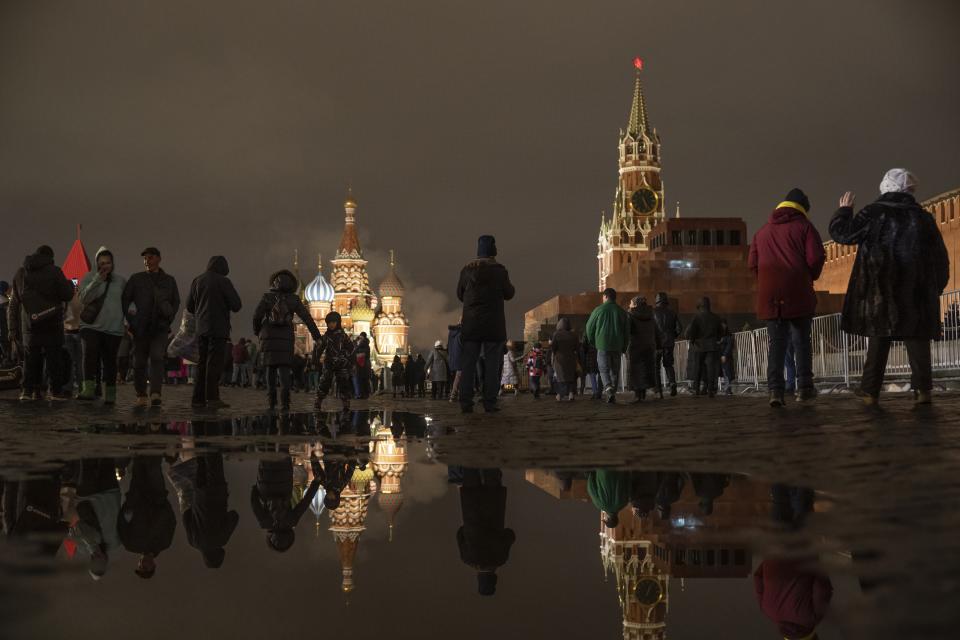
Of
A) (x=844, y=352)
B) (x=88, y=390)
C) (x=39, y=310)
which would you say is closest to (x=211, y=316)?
(x=88, y=390)

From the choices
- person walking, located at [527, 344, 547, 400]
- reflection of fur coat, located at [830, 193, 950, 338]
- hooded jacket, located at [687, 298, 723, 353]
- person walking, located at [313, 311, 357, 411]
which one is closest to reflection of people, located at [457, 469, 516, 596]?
reflection of fur coat, located at [830, 193, 950, 338]

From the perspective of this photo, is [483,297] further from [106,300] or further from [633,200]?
[633,200]

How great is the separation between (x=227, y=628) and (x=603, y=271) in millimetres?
124167

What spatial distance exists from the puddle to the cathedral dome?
14011 centimetres

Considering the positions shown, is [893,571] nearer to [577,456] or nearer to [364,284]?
[577,456]

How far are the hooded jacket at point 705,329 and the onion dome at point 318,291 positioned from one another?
130 meters

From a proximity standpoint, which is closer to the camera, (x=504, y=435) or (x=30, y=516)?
(x=30, y=516)

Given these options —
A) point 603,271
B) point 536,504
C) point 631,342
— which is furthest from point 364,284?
point 536,504

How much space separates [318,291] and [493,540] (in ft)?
468

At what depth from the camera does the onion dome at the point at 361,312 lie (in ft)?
460

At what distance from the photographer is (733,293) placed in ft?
170

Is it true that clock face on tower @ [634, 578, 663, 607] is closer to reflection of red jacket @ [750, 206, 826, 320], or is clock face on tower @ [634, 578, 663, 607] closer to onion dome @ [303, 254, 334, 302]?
reflection of red jacket @ [750, 206, 826, 320]

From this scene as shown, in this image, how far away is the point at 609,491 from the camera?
3537 millimetres

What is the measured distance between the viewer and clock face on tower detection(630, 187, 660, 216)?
11862cm
